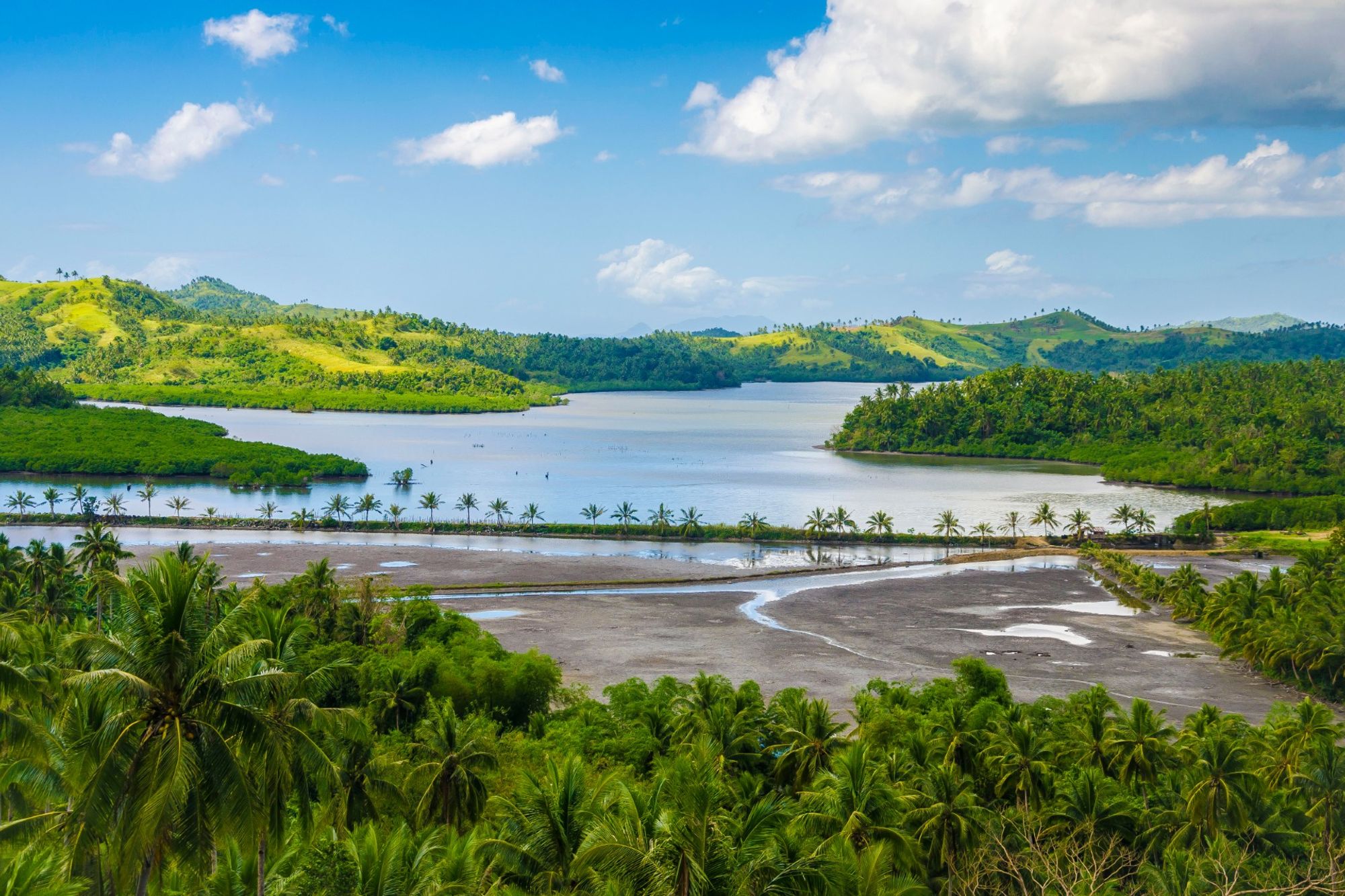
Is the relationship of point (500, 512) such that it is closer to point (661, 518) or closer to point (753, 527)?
point (661, 518)

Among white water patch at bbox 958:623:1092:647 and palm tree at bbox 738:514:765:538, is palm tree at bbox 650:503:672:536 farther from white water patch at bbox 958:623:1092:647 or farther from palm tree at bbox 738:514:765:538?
white water patch at bbox 958:623:1092:647

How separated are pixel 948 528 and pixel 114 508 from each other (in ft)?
255

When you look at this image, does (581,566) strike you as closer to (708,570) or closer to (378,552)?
(708,570)

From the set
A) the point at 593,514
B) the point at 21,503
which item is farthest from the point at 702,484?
the point at 21,503

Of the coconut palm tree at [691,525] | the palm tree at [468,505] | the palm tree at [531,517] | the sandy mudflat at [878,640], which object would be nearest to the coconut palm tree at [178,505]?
the palm tree at [468,505]

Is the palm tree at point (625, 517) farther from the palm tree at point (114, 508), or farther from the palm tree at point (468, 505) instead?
the palm tree at point (114, 508)

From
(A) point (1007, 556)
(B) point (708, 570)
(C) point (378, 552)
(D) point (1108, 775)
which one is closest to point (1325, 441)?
(A) point (1007, 556)

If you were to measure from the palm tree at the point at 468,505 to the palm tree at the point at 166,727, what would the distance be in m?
92.4

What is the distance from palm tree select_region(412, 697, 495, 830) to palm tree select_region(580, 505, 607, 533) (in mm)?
79961

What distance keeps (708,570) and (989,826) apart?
60280mm

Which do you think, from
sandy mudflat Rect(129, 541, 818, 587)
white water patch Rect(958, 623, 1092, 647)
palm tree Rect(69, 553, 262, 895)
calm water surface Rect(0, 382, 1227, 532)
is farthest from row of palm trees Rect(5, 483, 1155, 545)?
palm tree Rect(69, 553, 262, 895)

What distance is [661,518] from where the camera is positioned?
109062mm

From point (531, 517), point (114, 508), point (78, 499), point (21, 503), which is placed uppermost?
point (78, 499)

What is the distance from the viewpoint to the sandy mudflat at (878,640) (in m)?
52.7
